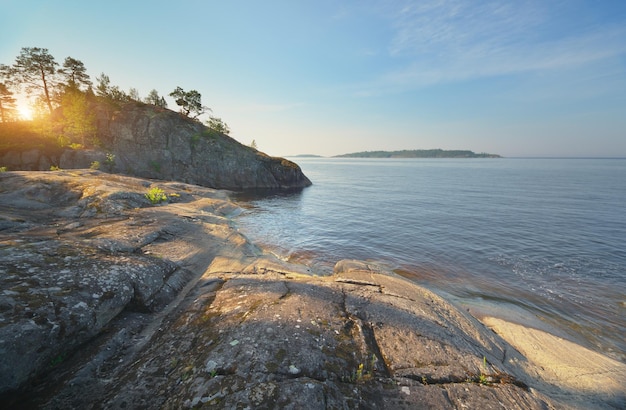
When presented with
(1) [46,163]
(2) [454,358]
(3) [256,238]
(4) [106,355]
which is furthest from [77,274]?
(1) [46,163]

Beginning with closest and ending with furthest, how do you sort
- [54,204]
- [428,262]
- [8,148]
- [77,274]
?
[77,274]
[54,204]
[428,262]
[8,148]

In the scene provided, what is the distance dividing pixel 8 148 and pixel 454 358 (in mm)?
51852

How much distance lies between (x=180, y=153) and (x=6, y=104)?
3378 centimetres

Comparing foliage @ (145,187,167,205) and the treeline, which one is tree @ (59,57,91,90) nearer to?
the treeline

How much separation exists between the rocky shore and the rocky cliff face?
42759 millimetres

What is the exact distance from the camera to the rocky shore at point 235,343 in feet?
13.0

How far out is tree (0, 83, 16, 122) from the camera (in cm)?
4450

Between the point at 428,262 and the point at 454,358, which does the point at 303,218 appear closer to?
the point at 428,262

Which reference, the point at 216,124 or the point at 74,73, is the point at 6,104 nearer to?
the point at 74,73

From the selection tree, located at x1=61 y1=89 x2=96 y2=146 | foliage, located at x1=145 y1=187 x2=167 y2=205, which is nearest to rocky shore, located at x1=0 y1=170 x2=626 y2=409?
foliage, located at x1=145 y1=187 x2=167 y2=205

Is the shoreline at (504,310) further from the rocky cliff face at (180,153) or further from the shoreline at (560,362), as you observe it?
the rocky cliff face at (180,153)

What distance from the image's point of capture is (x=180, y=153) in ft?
163

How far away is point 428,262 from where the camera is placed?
1583 centimetres

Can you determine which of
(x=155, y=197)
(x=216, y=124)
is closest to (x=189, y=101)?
(x=216, y=124)
